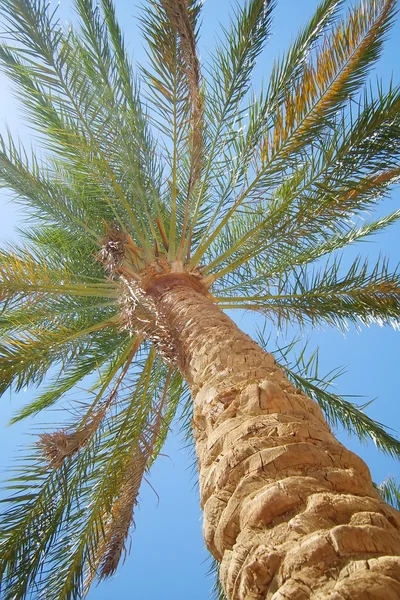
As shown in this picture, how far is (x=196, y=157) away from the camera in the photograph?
5.75 m

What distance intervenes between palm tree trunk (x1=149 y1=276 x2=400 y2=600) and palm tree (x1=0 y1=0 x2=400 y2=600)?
3 cm

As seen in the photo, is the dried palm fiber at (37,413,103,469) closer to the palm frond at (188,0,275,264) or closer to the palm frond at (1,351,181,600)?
the palm frond at (1,351,181,600)

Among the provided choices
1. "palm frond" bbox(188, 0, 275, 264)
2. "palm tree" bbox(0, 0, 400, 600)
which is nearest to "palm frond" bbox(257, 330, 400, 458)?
"palm tree" bbox(0, 0, 400, 600)

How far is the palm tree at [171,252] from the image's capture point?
3.96 meters

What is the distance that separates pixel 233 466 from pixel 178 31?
4.17 meters

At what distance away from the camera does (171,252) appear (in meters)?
6.07

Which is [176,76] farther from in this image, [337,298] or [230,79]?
[337,298]

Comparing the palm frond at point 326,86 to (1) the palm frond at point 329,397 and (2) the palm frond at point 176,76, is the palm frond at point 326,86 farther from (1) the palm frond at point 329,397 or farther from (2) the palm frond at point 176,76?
(1) the palm frond at point 329,397

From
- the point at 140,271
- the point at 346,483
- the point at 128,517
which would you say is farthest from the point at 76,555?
the point at 346,483

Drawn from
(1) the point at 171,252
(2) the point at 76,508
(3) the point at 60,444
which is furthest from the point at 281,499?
(1) the point at 171,252

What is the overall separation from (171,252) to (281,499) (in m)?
4.45

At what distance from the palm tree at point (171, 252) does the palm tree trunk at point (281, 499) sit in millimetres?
26

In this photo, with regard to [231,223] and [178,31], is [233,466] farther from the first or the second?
[231,223]

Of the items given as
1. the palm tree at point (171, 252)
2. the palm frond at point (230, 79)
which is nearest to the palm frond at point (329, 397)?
the palm tree at point (171, 252)
